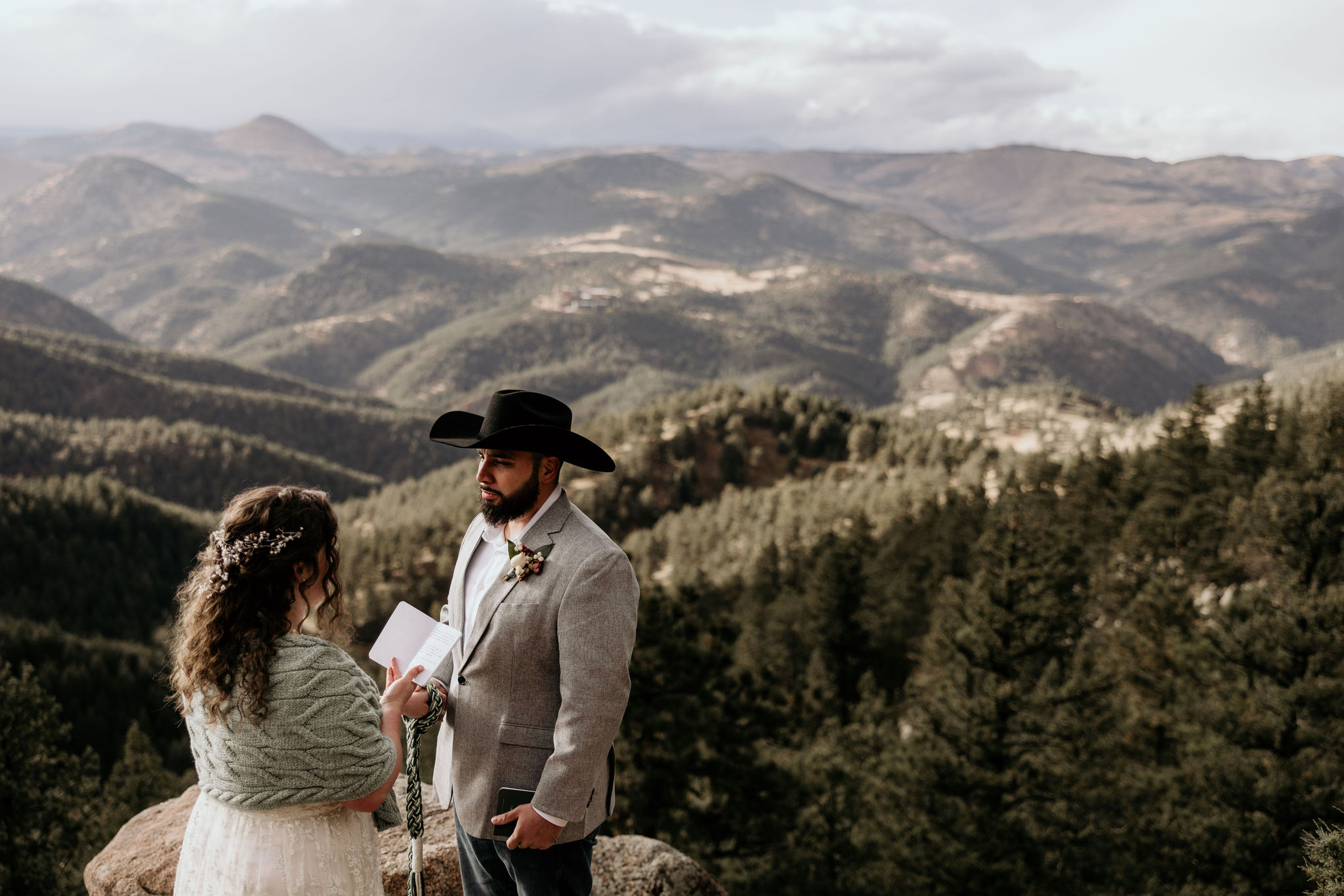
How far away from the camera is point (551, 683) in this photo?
5.36 meters

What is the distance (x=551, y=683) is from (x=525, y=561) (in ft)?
2.70

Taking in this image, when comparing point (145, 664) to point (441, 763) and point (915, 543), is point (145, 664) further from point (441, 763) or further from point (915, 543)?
point (441, 763)

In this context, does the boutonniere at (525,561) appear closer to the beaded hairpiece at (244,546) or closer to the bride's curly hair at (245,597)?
the bride's curly hair at (245,597)

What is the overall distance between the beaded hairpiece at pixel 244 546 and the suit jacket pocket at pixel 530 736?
1.85 metres

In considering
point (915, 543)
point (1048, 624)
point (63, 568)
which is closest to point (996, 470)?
point (915, 543)

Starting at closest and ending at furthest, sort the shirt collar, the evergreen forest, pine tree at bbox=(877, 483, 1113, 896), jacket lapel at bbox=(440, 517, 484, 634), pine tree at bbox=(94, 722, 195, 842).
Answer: the shirt collar
jacket lapel at bbox=(440, 517, 484, 634)
the evergreen forest
pine tree at bbox=(877, 483, 1113, 896)
pine tree at bbox=(94, 722, 195, 842)

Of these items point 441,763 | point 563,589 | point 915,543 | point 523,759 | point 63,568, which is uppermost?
point 563,589

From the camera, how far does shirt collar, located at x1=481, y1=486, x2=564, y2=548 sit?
5543mm

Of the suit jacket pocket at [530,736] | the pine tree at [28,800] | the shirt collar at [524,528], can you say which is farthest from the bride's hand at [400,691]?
the pine tree at [28,800]

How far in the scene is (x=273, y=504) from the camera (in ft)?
15.8

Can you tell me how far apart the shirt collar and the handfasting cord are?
1.09m

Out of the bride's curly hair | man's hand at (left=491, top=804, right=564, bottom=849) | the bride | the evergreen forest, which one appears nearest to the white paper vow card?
the bride

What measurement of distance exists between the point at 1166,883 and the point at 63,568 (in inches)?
5902

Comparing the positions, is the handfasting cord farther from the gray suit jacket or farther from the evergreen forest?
the evergreen forest
